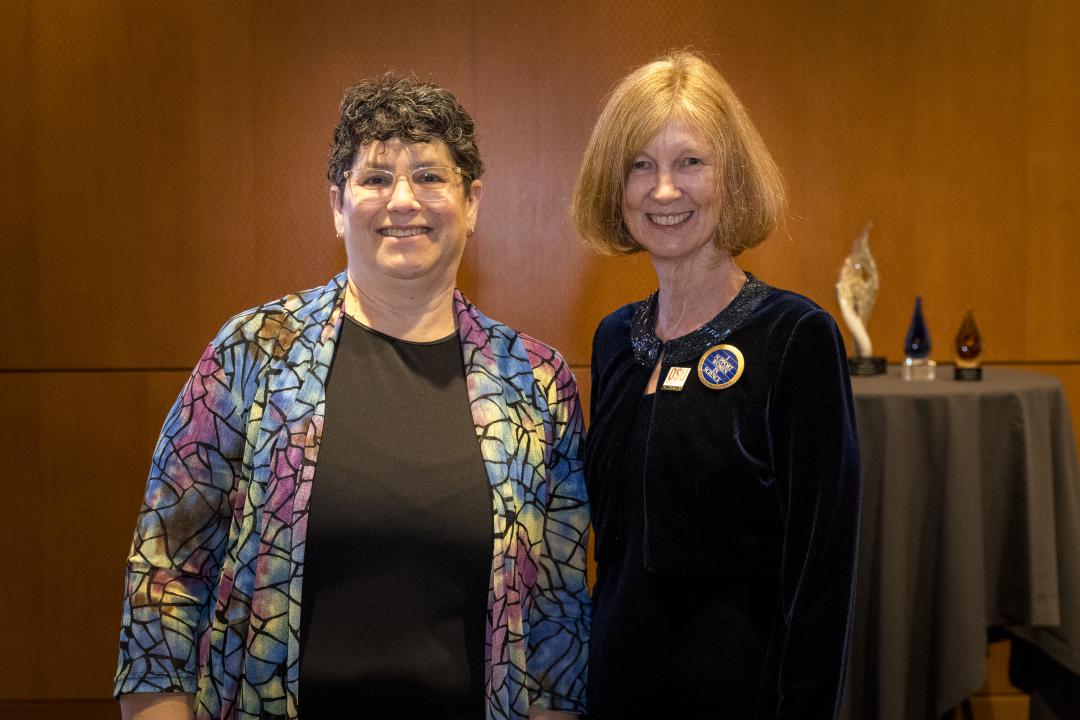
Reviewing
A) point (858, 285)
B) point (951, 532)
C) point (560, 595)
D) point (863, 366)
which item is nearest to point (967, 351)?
point (863, 366)

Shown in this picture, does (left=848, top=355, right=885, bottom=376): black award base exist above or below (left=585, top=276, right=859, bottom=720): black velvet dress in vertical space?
above

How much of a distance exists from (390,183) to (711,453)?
2.30 ft

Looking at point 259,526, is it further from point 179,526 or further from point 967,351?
point 967,351

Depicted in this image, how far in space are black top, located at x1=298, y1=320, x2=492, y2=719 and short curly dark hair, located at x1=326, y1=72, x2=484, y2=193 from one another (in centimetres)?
40

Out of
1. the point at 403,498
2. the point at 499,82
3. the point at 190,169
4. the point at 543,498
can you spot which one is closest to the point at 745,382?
the point at 543,498

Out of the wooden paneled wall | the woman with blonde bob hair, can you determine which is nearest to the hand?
the woman with blonde bob hair

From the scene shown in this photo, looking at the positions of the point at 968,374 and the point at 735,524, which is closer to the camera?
the point at 735,524

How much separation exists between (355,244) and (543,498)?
550 mm

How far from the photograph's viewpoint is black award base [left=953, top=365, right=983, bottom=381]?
291 centimetres

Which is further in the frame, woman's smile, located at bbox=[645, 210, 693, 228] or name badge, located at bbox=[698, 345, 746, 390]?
woman's smile, located at bbox=[645, 210, 693, 228]

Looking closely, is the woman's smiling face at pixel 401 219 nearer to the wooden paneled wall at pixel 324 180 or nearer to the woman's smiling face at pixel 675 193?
the woman's smiling face at pixel 675 193

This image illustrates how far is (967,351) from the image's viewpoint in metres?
2.97

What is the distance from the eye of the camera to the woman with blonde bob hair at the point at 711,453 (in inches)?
60.0

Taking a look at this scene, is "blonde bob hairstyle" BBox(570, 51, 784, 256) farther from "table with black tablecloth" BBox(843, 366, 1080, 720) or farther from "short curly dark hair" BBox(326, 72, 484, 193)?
"table with black tablecloth" BBox(843, 366, 1080, 720)
